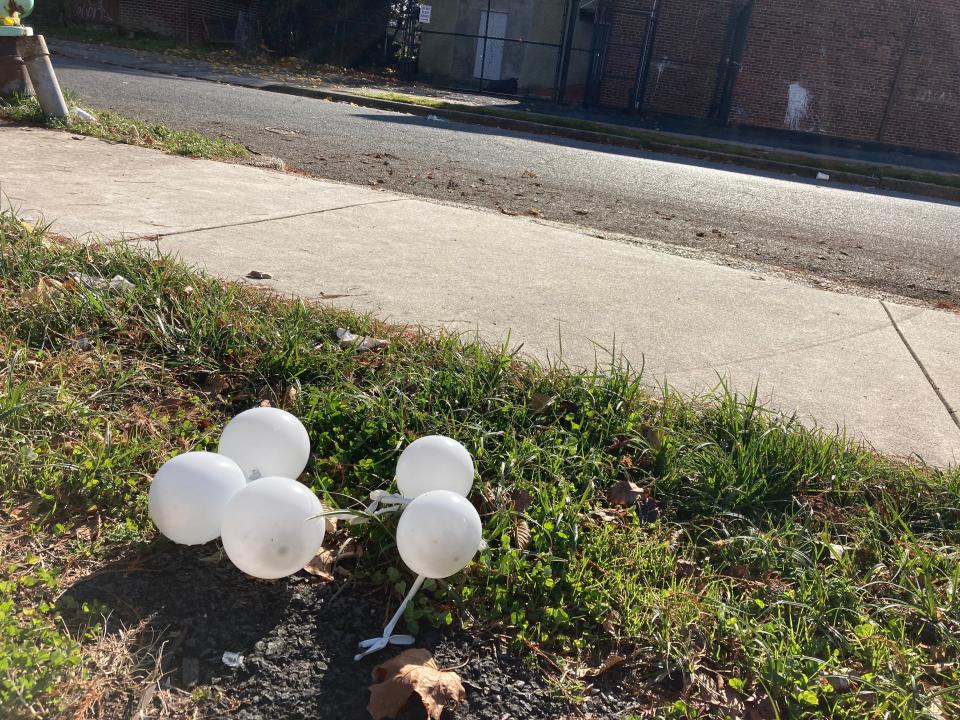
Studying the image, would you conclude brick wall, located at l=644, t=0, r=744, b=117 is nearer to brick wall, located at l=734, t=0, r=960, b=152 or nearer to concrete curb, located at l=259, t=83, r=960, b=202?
brick wall, located at l=734, t=0, r=960, b=152

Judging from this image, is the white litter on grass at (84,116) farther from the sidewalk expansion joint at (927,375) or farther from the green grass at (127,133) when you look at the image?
the sidewalk expansion joint at (927,375)

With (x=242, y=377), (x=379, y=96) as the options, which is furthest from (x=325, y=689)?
(x=379, y=96)

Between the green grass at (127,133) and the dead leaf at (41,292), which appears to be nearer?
the dead leaf at (41,292)

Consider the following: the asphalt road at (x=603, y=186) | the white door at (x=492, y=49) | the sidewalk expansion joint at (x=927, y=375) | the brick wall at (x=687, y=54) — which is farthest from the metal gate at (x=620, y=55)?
the sidewalk expansion joint at (x=927, y=375)

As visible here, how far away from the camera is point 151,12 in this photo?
87.9 feet

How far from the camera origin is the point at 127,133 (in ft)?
25.7

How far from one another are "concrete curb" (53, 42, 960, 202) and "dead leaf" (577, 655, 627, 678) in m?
14.0

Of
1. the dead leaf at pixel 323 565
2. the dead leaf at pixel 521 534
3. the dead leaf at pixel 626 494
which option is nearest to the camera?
the dead leaf at pixel 323 565

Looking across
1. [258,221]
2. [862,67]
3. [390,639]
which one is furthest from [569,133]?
[390,639]

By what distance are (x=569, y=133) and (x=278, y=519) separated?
49.2 ft

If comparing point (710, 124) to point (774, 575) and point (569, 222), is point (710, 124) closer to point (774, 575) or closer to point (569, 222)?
point (569, 222)

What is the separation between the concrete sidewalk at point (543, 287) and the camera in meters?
3.61

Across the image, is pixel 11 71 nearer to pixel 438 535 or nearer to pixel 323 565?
pixel 323 565

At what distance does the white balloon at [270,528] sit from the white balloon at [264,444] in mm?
256
